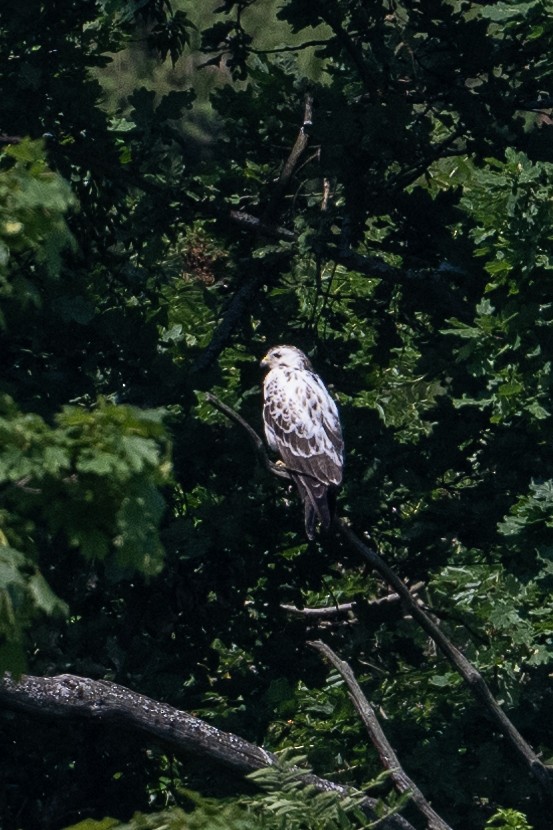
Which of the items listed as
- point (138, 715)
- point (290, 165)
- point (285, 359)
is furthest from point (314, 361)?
point (138, 715)

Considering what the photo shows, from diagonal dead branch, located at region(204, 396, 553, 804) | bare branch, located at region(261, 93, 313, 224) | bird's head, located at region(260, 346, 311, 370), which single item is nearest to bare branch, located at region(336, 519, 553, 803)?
diagonal dead branch, located at region(204, 396, 553, 804)

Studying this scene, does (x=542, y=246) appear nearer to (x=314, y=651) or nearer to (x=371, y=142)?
(x=371, y=142)

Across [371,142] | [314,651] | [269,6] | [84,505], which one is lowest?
[84,505]

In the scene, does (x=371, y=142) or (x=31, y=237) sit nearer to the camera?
(x=31, y=237)

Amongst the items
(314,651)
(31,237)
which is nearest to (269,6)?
(314,651)

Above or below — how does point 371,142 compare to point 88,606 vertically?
above

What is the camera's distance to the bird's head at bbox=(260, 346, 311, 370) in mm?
6949

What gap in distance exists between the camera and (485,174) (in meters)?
5.15

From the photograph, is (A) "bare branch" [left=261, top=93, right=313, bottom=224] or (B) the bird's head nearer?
(A) "bare branch" [left=261, top=93, right=313, bottom=224]

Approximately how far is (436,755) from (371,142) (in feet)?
9.24

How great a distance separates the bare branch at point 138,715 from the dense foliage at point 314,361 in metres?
0.51

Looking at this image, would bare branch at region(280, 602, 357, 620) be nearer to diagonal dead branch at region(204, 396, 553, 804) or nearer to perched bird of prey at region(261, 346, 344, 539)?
perched bird of prey at region(261, 346, 344, 539)

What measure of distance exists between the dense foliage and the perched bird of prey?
10cm

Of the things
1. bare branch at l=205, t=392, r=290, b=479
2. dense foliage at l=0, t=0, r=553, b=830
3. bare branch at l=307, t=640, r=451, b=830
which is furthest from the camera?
bare branch at l=205, t=392, r=290, b=479
